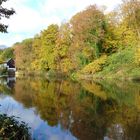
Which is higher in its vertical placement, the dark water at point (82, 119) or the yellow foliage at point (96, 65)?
the yellow foliage at point (96, 65)

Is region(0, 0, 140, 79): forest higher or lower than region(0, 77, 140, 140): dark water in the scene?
higher

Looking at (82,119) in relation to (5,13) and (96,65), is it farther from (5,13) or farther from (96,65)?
(96,65)

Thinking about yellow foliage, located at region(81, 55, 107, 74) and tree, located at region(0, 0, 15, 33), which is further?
yellow foliage, located at region(81, 55, 107, 74)

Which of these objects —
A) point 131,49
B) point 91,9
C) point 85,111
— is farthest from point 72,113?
point 91,9

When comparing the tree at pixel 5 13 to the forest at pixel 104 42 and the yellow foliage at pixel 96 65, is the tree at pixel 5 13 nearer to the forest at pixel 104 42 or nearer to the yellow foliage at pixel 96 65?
the forest at pixel 104 42

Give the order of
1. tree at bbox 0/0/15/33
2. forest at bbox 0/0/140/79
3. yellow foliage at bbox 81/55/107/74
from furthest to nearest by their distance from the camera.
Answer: yellow foliage at bbox 81/55/107/74, forest at bbox 0/0/140/79, tree at bbox 0/0/15/33

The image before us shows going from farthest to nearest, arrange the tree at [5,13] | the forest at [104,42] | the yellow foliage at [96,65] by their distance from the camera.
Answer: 1. the yellow foliage at [96,65]
2. the forest at [104,42]
3. the tree at [5,13]

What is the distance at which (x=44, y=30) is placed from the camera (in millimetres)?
91438

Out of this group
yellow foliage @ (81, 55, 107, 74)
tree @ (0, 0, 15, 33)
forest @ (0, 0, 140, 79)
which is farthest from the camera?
yellow foliage @ (81, 55, 107, 74)

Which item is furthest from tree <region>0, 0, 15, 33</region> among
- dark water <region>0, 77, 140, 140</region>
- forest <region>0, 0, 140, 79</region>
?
forest <region>0, 0, 140, 79</region>

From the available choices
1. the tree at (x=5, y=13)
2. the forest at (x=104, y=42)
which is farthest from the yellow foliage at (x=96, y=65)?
the tree at (x=5, y=13)

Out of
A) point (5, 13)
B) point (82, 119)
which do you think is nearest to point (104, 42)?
point (82, 119)

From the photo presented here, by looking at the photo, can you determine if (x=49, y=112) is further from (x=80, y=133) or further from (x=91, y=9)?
(x=91, y=9)

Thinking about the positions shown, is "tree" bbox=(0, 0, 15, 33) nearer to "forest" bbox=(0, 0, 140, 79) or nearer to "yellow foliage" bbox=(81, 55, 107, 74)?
"forest" bbox=(0, 0, 140, 79)
